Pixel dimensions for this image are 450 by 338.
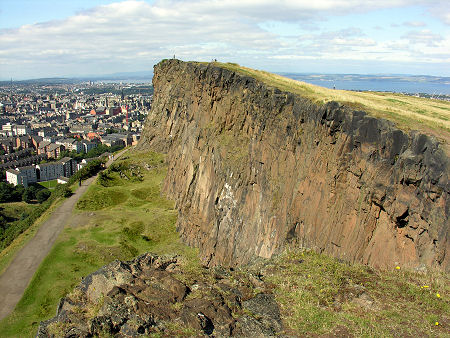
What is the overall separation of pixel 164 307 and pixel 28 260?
3401 cm

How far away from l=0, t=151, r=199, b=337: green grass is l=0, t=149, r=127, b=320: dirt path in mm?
873

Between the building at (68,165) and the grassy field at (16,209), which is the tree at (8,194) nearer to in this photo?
the grassy field at (16,209)

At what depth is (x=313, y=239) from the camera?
26.3 m

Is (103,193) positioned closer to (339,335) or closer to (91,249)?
(91,249)

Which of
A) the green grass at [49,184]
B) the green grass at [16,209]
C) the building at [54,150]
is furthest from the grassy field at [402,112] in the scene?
the building at [54,150]

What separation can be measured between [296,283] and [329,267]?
10.3ft

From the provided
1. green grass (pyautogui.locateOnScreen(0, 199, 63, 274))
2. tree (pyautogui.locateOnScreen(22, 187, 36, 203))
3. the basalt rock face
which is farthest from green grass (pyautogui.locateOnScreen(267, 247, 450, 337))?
tree (pyautogui.locateOnScreen(22, 187, 36, 203))

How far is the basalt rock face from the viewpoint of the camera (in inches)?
790

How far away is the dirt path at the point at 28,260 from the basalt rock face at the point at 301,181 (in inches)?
694

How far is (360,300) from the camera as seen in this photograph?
16.4 meters

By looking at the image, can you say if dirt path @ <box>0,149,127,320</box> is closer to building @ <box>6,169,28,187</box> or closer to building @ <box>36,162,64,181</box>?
building @ <box>6,169,28,187</box>

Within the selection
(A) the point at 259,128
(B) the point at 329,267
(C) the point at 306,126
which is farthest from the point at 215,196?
(B) the point at 329,267

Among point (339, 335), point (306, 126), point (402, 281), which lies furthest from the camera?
point (306, 126)

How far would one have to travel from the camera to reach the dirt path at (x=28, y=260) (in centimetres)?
3559
